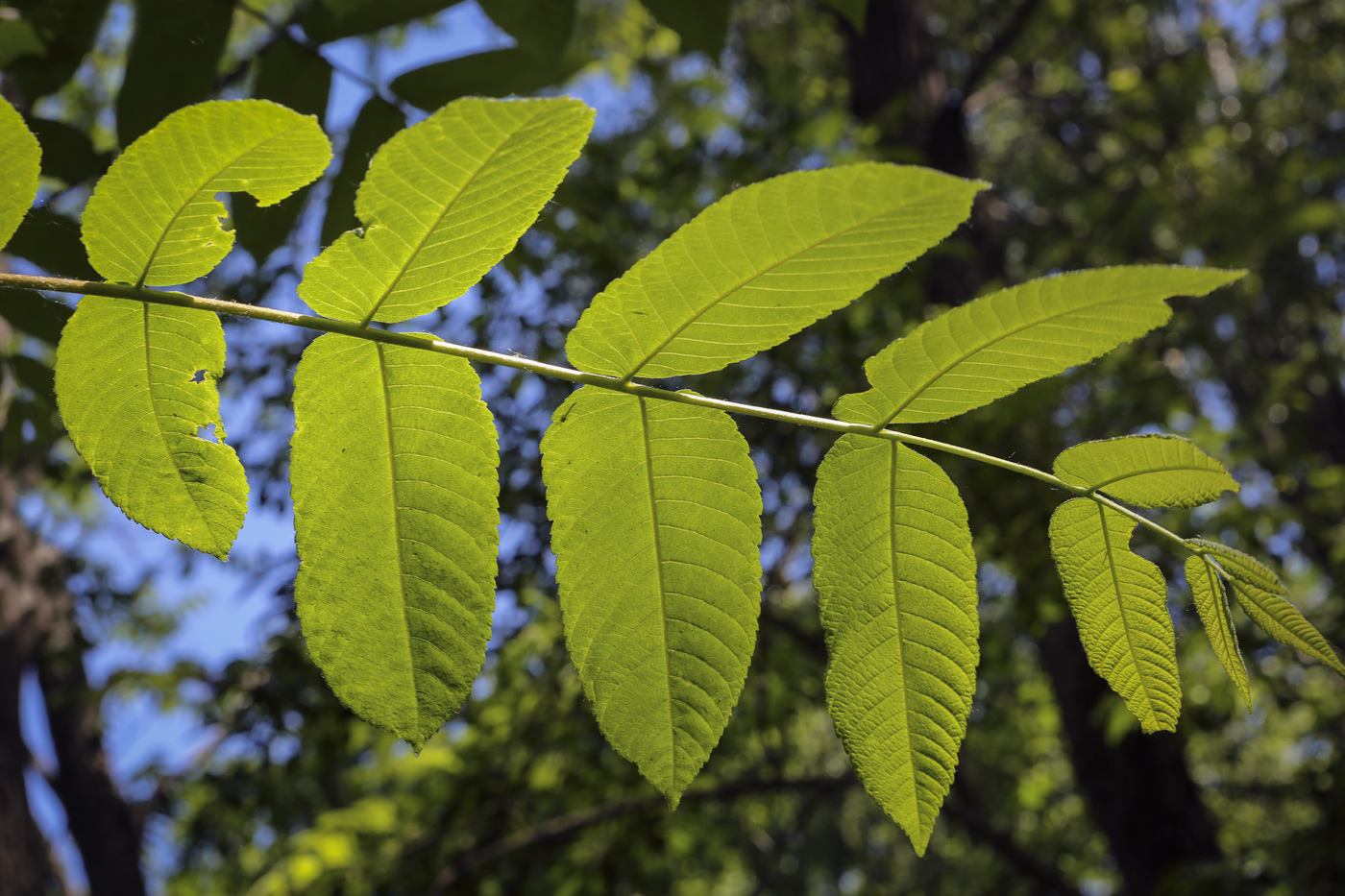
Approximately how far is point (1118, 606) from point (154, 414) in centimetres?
85

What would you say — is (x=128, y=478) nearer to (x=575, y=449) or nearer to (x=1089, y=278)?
(x=575, y=449)

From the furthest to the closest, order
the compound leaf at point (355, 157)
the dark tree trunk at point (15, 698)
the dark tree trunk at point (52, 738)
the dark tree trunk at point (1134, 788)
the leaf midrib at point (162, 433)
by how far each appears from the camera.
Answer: the dark tree trunk at point (52, 738) → the dark tree trunk at point (15, 698) → the dark tree trunk at point (1134, 788) → the compound leaf at point (355, 157) → the leaf midrib at point (162, 433)

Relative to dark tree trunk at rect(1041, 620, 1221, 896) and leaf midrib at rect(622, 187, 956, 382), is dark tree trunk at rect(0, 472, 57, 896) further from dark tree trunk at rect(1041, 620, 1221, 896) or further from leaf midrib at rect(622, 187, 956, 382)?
dark tree trunk at rect(1041, 620, 1221, 896)

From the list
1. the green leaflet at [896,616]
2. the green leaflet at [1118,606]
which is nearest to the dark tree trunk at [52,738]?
the green leaflet at [896,616]

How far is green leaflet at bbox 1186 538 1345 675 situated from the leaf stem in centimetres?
3

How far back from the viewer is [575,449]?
2.35ft

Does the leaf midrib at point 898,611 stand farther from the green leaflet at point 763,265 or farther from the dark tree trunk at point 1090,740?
the dark tree trunk at point 1090,740

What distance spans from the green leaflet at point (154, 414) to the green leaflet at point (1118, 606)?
73cm

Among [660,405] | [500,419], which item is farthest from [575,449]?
[500,419]

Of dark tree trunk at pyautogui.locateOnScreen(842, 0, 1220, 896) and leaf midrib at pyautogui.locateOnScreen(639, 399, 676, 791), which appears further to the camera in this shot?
dark tree trunk at pyautogui.locateOnScreen(842, 0, 1220, 896)

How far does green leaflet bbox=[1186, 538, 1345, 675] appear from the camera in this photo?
0.67 metres

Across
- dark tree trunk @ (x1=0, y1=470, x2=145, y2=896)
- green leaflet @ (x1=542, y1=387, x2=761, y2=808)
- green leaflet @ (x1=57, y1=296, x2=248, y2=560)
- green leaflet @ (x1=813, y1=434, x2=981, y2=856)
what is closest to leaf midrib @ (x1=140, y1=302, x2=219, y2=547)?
green leaflet @ (x1=57, y1=296, x2=248, y2=560)

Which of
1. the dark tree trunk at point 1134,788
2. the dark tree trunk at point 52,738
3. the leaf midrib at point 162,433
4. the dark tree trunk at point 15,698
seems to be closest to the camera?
the leaf midrib at point 162,433

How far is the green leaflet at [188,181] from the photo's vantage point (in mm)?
638
